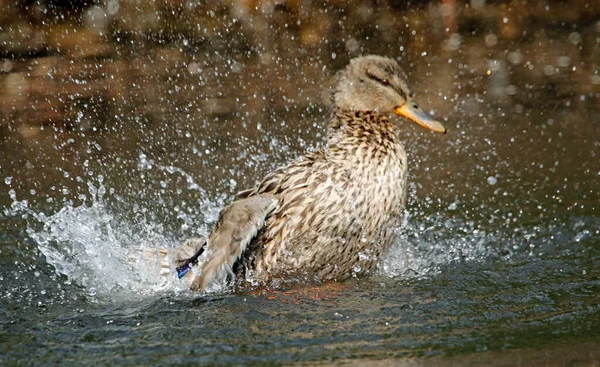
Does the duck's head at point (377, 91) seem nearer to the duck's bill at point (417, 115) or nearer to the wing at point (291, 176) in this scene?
the duck's bill at point (417, 115)

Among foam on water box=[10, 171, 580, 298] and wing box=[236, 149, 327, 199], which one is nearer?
wing box=[236, 149, 327, 199]

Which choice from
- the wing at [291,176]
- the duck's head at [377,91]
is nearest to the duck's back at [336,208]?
the wing at [291,176]

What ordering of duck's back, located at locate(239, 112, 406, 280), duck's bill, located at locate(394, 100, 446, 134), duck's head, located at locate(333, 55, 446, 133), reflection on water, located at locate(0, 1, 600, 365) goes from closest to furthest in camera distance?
reflection on water, located at locate(0, 1, 600, 365)
duck's back, located at locate(239, 112, 406, 280)
duck's head, located at locate(333, 55, 446, 133)
duck's bill, located at locate(394, 100, 446, 134)

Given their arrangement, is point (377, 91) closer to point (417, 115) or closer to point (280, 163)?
point (417, 115)

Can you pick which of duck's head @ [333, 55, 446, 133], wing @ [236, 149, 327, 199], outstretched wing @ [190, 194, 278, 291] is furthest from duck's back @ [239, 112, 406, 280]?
outstretched wing @ [190, 194, 278, 291]

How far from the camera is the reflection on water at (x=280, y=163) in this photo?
4543 millimetres

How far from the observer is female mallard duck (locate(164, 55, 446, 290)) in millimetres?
5137

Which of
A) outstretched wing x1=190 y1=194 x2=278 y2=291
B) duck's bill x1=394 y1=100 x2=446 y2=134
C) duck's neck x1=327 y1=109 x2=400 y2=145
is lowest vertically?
outstretched wing x1=190 y1=194 x2=278 y2=291

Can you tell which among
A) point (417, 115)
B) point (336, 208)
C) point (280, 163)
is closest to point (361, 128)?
point (417, 115)

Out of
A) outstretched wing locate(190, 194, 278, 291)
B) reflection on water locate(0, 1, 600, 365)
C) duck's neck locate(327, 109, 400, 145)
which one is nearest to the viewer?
reflection on water locate(0, 1, 600, 365)

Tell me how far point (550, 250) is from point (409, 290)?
1122 millimetres

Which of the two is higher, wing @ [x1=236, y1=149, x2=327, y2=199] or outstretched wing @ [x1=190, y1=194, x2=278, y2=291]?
Result: wing @ [x1=236, y1=149, x2=327, y2=199]

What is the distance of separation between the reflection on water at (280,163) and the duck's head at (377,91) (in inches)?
34.5

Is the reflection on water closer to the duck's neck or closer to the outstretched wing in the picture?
the outstretched wing
